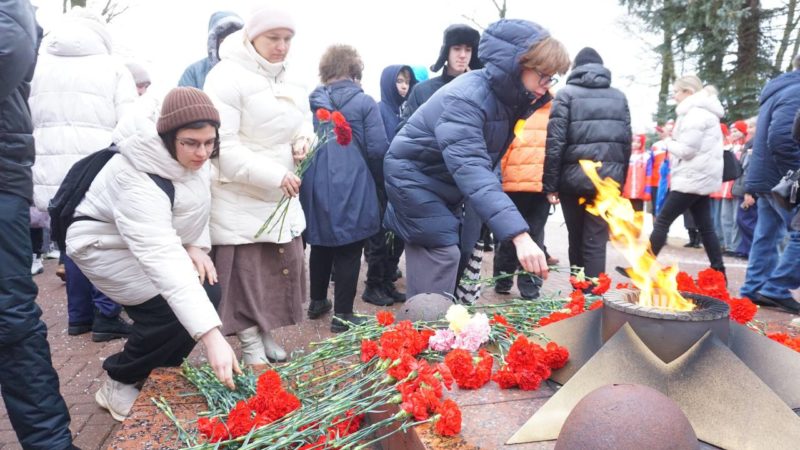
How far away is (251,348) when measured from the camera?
142 inches

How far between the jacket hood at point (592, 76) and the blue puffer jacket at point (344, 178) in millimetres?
1726

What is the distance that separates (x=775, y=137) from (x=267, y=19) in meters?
4.26

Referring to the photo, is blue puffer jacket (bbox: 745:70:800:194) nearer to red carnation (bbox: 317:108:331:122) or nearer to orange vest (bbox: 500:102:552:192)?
orange vest (bbox: 500:102:552:192)

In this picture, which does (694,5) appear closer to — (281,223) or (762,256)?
(762,256)

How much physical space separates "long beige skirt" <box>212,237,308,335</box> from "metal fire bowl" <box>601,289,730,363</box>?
2053 mm

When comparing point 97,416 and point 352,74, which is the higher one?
point 352,74

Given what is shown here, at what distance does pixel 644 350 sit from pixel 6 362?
2.40 meters

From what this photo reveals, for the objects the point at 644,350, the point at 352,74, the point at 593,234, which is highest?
the point at 352,74

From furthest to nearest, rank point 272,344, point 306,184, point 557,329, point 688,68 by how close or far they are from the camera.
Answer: point 688,68 < point 306,184 < point 272,344 < point 557,329

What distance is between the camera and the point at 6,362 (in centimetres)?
237

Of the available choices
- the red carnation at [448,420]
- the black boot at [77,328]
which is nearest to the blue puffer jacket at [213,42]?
the black boot at [77,328]

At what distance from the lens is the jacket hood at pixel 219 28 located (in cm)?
388

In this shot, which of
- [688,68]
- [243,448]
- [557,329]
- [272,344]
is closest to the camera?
[243,448]

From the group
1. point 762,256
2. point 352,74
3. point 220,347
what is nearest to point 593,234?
point 762,256
